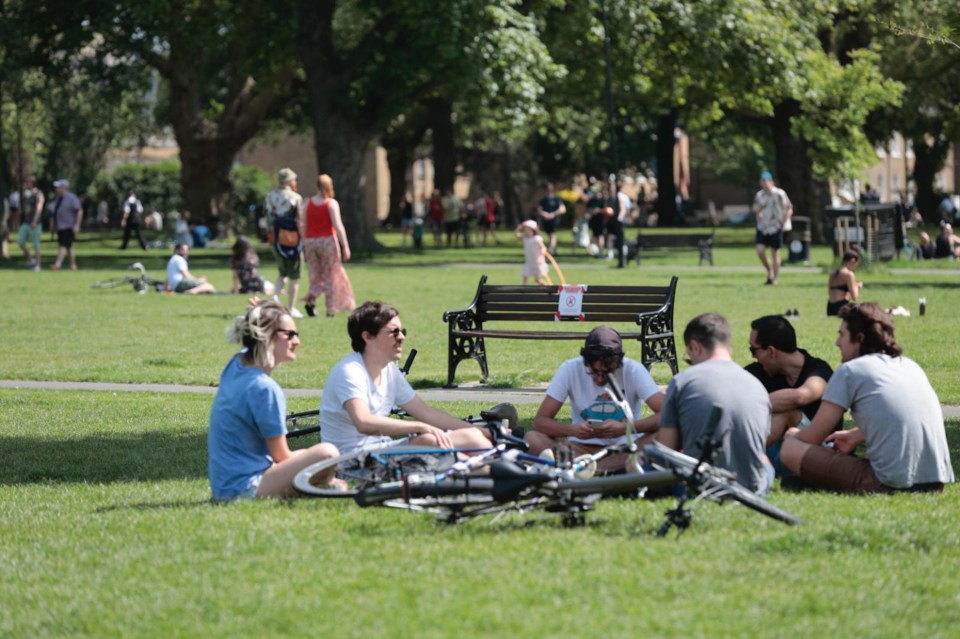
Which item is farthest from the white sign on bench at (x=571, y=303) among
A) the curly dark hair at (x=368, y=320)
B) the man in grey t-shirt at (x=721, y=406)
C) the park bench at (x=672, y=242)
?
the park bench at (x=672, y=242)

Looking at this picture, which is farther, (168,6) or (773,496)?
(168,6)

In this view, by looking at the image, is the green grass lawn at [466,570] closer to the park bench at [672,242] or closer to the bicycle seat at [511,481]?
the bicycle seat at [511,481]

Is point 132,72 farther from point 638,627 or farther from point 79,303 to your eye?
point 638,627

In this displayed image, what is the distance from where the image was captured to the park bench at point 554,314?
12516 mm

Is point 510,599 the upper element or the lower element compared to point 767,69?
lower

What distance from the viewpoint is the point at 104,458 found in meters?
9.74

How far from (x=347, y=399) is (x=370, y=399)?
0.65 ft

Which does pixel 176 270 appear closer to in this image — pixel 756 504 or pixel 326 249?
pixel 326 249

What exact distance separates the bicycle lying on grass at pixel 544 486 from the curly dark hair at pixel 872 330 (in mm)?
1205

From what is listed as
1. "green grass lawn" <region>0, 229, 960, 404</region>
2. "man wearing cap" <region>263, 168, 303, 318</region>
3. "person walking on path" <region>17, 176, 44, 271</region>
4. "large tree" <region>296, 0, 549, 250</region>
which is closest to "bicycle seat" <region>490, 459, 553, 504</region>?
"green grass lawn" <region>0, 229, 960, 404</region>

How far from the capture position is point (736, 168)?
8675 cm

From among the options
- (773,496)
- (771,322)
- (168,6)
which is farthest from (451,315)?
(168,6)

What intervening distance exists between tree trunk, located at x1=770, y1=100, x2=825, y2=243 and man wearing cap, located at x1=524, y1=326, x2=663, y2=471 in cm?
3615

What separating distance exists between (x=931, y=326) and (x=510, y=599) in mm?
13348
